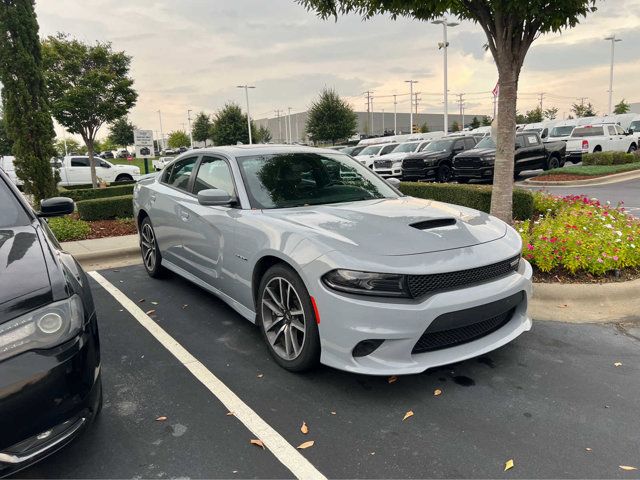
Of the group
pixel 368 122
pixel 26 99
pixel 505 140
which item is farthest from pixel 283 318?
pixel 368 122

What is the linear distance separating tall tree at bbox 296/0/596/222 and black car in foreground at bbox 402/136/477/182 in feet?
37.4

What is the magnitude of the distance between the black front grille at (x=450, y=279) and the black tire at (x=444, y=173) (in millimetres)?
15099

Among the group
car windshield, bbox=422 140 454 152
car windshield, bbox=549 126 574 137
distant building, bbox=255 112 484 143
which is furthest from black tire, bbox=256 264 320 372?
distant building, bbox=255 112 484 143

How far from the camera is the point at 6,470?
1951mm

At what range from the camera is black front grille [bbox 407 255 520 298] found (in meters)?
2.90

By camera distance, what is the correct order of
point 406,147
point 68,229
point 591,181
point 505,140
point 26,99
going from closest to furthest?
point 505,140 → point 68,229 → point 26,99 → point 591,181 → point 406,147

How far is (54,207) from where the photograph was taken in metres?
3.60

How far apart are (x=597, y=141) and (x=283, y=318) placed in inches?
936

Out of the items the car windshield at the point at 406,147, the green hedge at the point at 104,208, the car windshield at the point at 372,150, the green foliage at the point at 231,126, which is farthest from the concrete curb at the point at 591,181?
the green foliage at the point at 231,126

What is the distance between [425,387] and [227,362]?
1443 millimetres

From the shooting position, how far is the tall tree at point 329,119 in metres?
50.9

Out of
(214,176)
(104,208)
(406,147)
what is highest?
(406,147)

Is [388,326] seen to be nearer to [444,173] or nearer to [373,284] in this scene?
[373,284]

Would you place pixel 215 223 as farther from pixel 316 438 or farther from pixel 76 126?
pixel 76 126
